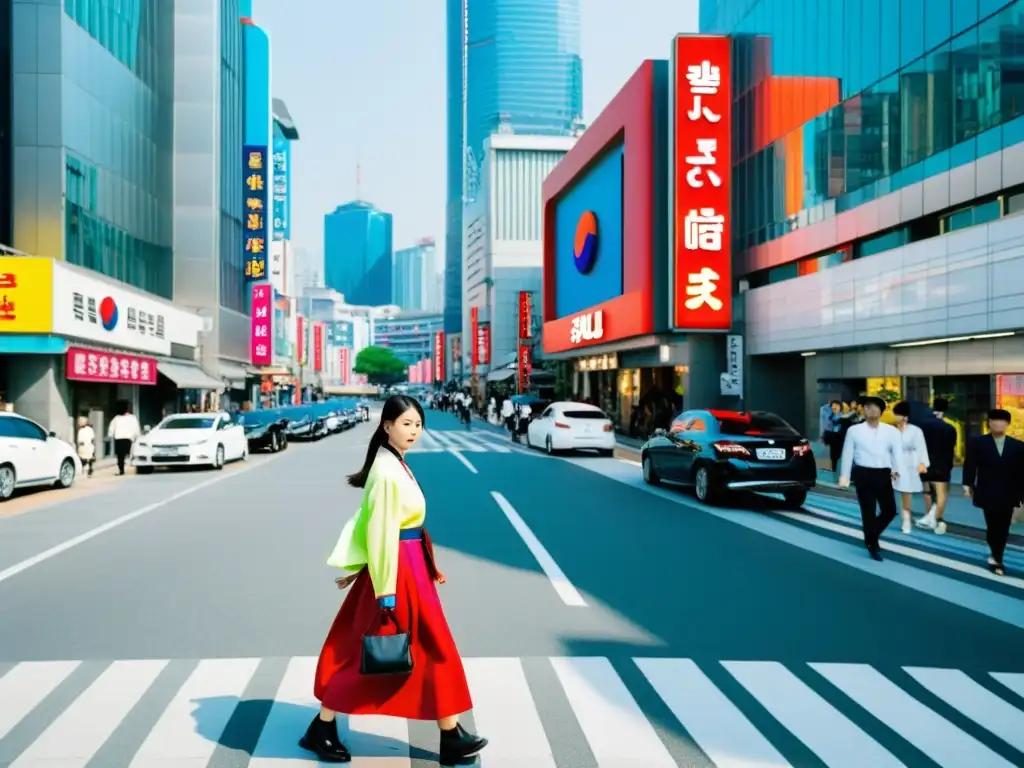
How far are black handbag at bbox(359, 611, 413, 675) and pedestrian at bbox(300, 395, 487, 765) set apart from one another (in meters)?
0.01

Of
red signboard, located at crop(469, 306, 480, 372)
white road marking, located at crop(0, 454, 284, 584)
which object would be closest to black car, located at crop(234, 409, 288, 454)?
white road marking, located at crop(0, 454, 284, 584)

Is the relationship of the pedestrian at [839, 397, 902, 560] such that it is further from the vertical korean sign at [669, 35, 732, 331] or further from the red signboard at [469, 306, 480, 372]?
the red signboard at [469, 306, 480, 372]

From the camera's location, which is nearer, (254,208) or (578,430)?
(578,430)

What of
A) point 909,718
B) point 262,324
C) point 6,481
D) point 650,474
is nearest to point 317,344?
point 262,324

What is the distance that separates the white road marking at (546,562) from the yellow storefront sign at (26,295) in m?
14.4

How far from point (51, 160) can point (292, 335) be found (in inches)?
3218

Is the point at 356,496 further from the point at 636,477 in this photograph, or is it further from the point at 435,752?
the point at 435,752

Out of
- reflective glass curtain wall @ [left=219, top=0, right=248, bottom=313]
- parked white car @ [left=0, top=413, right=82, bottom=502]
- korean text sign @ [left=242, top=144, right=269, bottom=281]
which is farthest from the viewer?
korean text sign @ [left=242, top=144, right=269, bottom=281]

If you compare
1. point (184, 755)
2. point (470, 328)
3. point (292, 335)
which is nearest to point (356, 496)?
point (184, 755)

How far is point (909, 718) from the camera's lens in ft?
15.8

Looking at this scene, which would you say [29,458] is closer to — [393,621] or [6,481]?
[6,481]

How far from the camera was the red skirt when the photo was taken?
13.4 ft

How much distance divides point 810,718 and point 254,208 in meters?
49.6

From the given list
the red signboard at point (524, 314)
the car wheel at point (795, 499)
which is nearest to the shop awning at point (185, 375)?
the car wheel at point (795, 499)
